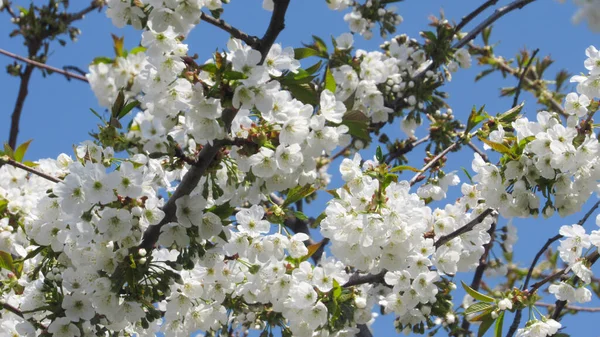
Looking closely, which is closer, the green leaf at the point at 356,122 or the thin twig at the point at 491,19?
the green leaf at the point at 356,122

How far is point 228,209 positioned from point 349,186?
1.71 feet

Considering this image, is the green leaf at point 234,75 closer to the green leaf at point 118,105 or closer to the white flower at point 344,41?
the green leaf at point 118,105

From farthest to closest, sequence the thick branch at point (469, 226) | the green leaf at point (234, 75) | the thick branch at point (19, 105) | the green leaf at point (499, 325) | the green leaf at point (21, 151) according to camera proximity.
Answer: the thick branch at point (19, 105) → the green leaf at point (21, 151) → the green leaf at point (499, 325) → the thick branch at point (469, 226) → the green leaf at point (234, 75)

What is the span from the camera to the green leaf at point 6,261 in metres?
3.19

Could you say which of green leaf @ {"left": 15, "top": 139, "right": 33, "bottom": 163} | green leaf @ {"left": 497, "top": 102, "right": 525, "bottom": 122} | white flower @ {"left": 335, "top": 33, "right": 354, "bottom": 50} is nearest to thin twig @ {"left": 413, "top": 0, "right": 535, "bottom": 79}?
white flower @ {"left": 335, "top": 33, "right": 354, "bottom": 50}

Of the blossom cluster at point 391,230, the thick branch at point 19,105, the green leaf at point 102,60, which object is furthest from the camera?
the thick branch at point 19,105

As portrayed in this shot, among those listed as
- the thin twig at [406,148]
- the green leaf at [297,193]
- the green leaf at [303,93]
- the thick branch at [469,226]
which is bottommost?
the thick branch at [469,226]

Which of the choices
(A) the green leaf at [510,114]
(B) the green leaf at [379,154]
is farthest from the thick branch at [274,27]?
(A) the green leaf at [510,114]

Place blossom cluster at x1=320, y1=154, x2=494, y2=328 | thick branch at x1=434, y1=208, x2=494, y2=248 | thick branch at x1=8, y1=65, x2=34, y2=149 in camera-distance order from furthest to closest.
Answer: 1. thick branch at x1=8, y1=65, x2=34, y2=149
2. thick branch at x1=434, y1=208, x2=494, y2=248
3. blossom cluster at x1=320, y1=154, x2=494, y2=328

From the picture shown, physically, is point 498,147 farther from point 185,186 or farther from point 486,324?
point 185,186

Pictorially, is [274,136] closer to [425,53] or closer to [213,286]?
[213,286]

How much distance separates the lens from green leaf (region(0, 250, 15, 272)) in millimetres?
3188

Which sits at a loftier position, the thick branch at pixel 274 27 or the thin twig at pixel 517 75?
the thin twig at pixel 517 75

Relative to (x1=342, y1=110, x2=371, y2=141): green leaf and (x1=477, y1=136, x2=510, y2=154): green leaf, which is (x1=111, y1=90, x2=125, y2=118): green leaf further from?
(x1=477, y1=136, x2=510, y2=154): green leaf
